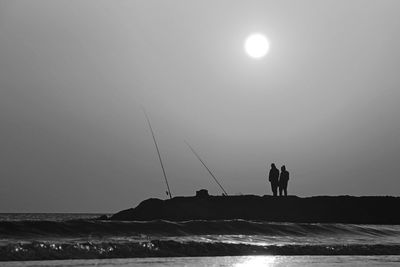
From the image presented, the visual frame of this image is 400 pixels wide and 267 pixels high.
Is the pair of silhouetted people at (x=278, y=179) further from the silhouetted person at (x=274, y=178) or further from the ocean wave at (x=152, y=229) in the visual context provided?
the ocean wave at (x=152, y=229)

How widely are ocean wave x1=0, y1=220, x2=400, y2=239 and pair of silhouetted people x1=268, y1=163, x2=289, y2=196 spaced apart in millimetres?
5067

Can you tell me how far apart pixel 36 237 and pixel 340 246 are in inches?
278

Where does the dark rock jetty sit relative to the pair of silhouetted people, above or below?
below

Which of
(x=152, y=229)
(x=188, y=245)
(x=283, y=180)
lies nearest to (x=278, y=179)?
(x=283, y=180)

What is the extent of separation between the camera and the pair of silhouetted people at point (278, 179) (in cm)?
2461

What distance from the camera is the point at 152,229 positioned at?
56.2ft

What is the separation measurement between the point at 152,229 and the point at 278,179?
30.4 ft

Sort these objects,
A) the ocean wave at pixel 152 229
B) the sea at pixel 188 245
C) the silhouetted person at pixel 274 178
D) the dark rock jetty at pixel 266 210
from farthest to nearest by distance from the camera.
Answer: the silhouetted person at pixel 274 178 < the dark rock jetty at pixel 266 210 < the ocean wave at pixel 152 229 < the sea at pixel 188 245

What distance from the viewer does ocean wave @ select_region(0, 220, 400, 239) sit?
16.0m

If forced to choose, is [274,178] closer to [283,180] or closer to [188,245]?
[283,180]

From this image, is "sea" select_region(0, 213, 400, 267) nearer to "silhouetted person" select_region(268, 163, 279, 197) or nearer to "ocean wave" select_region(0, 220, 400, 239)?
"ocean wave" select_region(0, 220, 400, 239)

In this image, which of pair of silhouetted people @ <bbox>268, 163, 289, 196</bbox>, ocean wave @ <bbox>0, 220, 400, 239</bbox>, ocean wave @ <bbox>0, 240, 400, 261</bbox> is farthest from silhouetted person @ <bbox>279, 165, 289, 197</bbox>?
ocean wave @ <bbox>0, 240, 400, 261</bbox>

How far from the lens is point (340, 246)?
15719 mm

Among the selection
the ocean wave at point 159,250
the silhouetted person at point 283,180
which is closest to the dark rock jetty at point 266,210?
the silhouetted person at point 283,180
